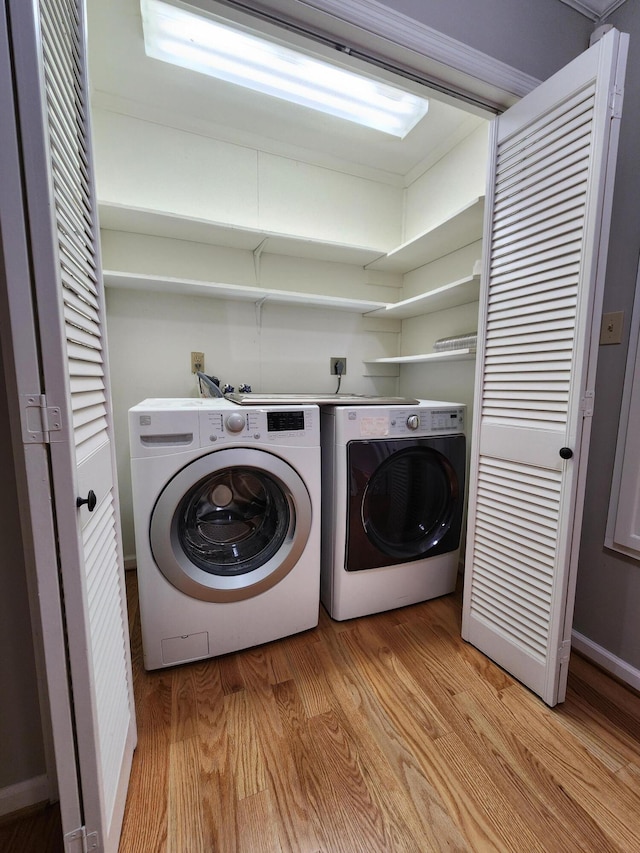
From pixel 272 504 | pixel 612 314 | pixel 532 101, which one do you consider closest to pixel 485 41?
pixel 532 101

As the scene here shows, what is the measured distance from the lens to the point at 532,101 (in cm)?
111

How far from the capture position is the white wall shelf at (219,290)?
1.64m

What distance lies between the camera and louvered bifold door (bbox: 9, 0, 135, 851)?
538 mm

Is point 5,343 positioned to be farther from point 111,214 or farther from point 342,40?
point 111,214

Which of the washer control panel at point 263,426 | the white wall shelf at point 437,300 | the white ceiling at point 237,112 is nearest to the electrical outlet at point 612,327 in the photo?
the white wall shelf at point 437,300

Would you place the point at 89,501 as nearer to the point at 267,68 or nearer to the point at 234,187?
the point at 267,68

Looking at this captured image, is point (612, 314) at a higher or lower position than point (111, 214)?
lower

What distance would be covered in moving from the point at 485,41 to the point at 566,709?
2163 millimetres

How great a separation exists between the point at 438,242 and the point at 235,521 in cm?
172

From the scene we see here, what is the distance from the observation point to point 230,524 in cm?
144

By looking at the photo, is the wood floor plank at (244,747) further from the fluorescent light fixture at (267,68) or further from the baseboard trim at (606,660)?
the fluorescent light fixture at (267,68)

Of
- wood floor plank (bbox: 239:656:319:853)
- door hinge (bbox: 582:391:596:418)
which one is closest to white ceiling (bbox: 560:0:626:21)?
door hinge (bbox: 582:391:596:418)

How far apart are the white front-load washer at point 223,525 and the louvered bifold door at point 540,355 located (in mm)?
683

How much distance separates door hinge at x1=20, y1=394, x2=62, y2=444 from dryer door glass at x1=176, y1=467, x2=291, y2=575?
2.41ft
